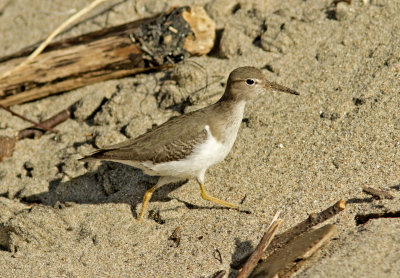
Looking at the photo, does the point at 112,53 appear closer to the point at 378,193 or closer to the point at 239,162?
the point at 239,162

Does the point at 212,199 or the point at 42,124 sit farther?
the point at 42,124

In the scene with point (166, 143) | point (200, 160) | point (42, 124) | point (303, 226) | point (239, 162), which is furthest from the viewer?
point (42, 124)

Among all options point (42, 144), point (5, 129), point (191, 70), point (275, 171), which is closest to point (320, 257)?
point (275, 171)

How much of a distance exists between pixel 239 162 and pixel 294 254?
5.92 ft

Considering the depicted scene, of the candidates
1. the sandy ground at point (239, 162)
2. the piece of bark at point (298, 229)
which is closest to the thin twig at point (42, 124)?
Answer: the sandy ground at point (239, 162)

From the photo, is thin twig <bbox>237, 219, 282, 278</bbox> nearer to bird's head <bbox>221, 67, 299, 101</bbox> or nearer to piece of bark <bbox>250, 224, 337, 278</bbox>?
piece of bark <bbox>250, 224, 337, 278</bbox>

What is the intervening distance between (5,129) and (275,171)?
3958mm

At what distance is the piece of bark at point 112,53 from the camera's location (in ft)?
21.2

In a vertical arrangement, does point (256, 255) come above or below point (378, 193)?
below

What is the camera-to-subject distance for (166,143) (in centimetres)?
530

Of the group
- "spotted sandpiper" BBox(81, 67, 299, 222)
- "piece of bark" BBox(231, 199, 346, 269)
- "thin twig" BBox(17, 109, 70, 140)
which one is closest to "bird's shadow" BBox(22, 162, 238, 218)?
"spotted sandpiper" BBox(81, 67, 299, 222)

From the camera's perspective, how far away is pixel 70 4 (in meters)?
8.30

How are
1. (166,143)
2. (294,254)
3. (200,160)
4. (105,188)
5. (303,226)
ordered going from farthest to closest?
(105,188) → (166,143) → (200,160) → (303,226) → (294,254)

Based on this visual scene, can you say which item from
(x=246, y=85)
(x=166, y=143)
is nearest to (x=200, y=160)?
(x=166, y=143)
